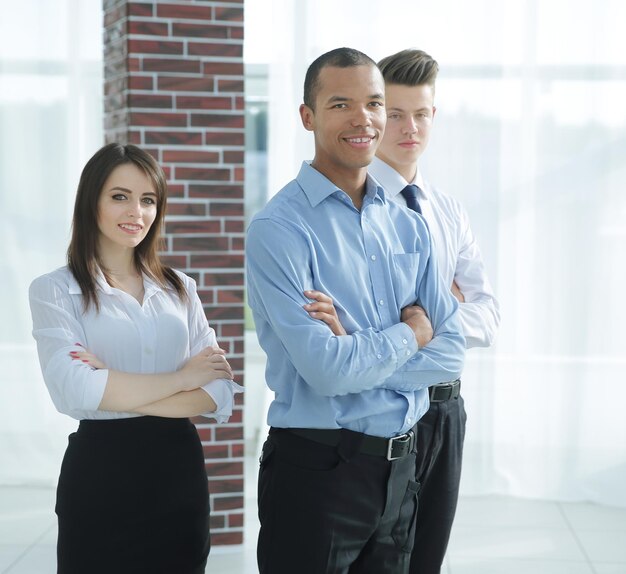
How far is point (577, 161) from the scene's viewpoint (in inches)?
183

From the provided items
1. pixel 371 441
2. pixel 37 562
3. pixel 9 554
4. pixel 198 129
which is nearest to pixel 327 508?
pixel 371 441

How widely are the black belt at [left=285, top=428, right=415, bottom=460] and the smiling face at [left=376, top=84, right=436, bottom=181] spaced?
872mm

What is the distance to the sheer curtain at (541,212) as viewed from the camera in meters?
4.52

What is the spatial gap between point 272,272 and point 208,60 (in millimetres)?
1884

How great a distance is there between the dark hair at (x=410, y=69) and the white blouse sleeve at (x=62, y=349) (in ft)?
3.45

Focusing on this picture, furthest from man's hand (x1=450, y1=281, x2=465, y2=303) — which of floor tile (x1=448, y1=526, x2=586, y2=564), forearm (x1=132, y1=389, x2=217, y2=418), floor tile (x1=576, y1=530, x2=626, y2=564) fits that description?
floor tile (x1=576, y1=530, x2=626, y2=564)

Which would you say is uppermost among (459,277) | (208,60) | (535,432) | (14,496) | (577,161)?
(208,60)

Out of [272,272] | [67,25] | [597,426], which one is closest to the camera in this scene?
[272,272]

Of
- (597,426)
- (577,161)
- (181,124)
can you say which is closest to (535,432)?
(597,426)

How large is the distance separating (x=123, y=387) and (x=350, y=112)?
85cm

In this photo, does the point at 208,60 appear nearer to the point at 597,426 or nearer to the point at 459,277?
the point at 459,277

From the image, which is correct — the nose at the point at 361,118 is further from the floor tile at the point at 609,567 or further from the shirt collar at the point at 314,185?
the floor tile at the point at 609,567

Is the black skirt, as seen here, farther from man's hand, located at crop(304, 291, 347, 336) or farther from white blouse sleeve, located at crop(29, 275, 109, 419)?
man's hand, located at crop(304, 291, 347, 336)

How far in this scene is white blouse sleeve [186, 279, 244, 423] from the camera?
226 cm
